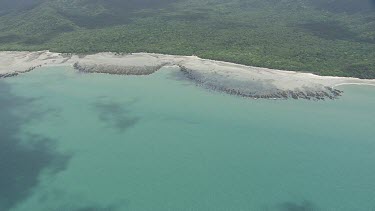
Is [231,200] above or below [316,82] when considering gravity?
below

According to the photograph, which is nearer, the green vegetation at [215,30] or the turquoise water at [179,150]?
the turquoise water at [179,150]

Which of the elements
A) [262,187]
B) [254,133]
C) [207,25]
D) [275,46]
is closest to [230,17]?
[207,25]

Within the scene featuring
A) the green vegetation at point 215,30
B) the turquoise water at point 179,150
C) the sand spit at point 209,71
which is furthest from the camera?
the green vegetation at point 215,30

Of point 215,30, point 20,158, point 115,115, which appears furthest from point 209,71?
point 20,158

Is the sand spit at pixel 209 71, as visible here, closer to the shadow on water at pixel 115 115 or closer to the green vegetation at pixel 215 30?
the green vegetation at pixel 215 30

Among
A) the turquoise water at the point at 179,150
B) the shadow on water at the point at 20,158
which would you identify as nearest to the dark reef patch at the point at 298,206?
the turquoise water at the point at 179,150

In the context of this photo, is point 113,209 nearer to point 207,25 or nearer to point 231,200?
point 231,200

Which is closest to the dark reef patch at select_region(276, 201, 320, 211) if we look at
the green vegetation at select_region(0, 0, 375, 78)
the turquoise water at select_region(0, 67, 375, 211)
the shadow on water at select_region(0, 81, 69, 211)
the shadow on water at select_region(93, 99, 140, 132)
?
the turquoise water at select_region(0, 67, 375, 211)
